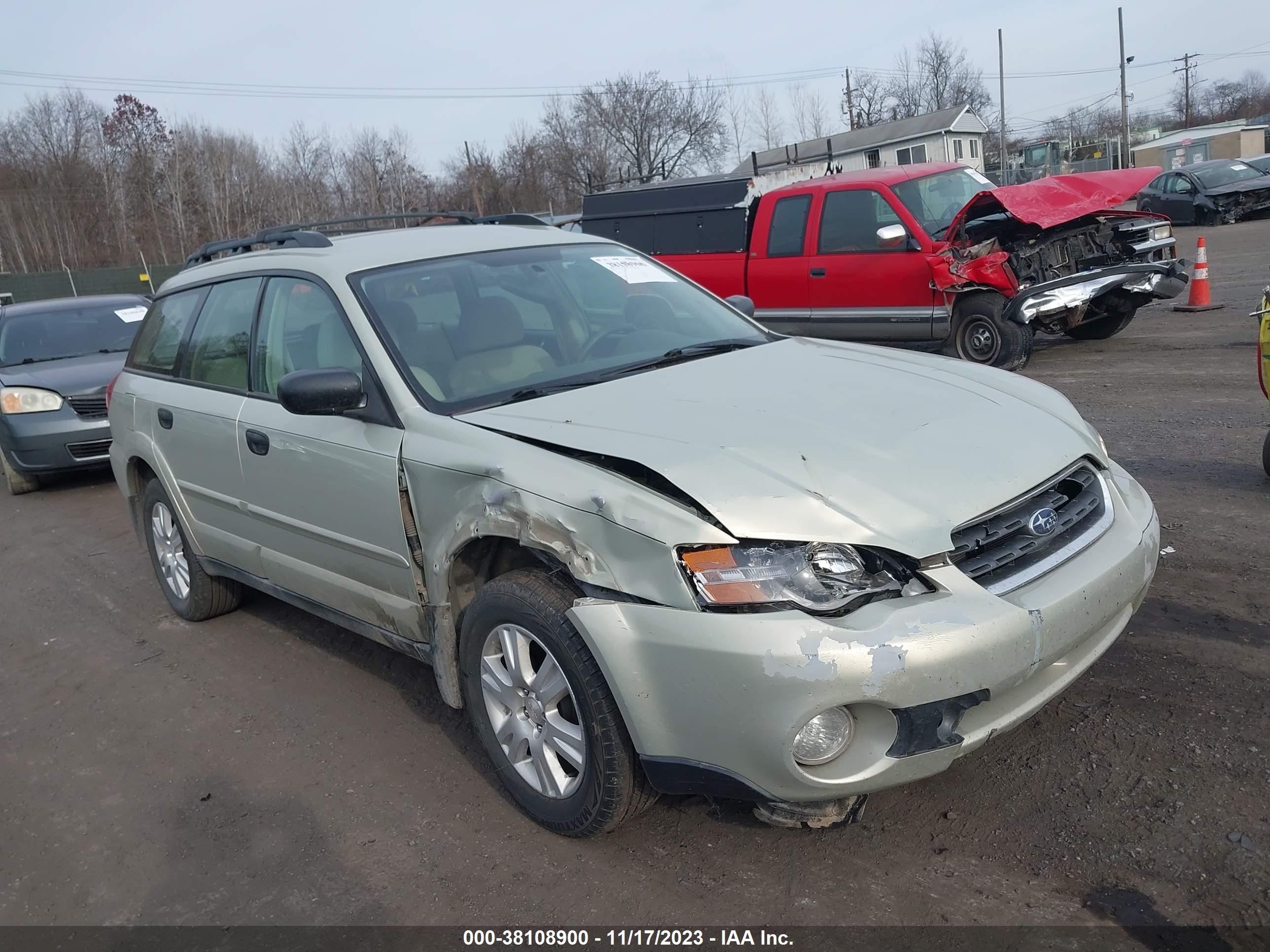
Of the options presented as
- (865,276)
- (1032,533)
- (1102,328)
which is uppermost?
(865,276)

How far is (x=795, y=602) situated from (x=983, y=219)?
25.7 ft

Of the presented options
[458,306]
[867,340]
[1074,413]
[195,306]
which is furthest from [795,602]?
[867,340]

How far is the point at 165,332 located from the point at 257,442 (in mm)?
1500

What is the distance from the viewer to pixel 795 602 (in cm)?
252

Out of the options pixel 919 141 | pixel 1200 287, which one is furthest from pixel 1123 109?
pixel 1200 287

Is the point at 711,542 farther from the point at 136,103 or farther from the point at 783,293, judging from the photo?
the point at 136,103

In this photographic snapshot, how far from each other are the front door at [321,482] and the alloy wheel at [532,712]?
479 mm

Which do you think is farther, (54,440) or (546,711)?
(54,440)

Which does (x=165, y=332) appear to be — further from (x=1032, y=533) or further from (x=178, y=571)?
(x=1032, y=533)

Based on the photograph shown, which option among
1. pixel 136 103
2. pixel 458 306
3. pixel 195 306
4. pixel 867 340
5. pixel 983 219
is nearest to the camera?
pixel 458 306

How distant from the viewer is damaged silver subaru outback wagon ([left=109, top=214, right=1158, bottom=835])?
8.31ft

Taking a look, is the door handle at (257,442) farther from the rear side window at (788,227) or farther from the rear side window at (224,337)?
the rear side window at (788,227)

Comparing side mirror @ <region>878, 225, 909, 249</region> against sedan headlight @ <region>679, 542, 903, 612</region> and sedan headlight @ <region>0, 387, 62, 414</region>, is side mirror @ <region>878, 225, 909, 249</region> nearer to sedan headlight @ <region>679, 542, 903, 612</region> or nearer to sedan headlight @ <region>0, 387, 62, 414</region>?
sedan headlight @ <region>679, 542, 903, 612</region>

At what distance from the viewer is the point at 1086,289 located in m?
9.20
